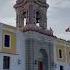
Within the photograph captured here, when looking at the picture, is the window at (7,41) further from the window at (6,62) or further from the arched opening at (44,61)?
the arched opening at (44,61)

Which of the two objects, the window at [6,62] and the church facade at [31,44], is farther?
the church facade at [31,44]

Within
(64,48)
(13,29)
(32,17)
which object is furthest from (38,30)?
(64,48)

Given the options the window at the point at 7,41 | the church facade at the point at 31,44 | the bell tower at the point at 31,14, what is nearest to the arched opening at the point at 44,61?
the church facade at the point at 31,44

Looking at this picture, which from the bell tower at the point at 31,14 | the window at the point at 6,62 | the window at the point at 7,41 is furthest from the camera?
the bell tower at the point at 31,14

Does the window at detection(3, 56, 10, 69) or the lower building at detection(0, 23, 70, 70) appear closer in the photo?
the window at detection(3, 56, 10, 69)

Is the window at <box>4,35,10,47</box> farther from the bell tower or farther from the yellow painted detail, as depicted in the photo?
the bell tower

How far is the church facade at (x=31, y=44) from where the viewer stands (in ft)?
94.6

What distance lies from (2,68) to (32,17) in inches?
333

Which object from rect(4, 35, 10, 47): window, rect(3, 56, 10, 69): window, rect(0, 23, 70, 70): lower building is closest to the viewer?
rect(3, 56, 10, 69): window

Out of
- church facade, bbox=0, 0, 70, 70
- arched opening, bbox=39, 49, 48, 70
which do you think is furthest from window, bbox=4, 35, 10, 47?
arched opening, bbox=39, 49, 48, 70

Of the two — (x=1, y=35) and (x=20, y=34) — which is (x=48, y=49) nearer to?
(x=20, y=34)

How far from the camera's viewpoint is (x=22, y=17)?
1358 inches

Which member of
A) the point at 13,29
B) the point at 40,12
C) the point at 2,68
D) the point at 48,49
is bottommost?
the point at 2,68

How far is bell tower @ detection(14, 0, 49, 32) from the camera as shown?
3266 centimetres
